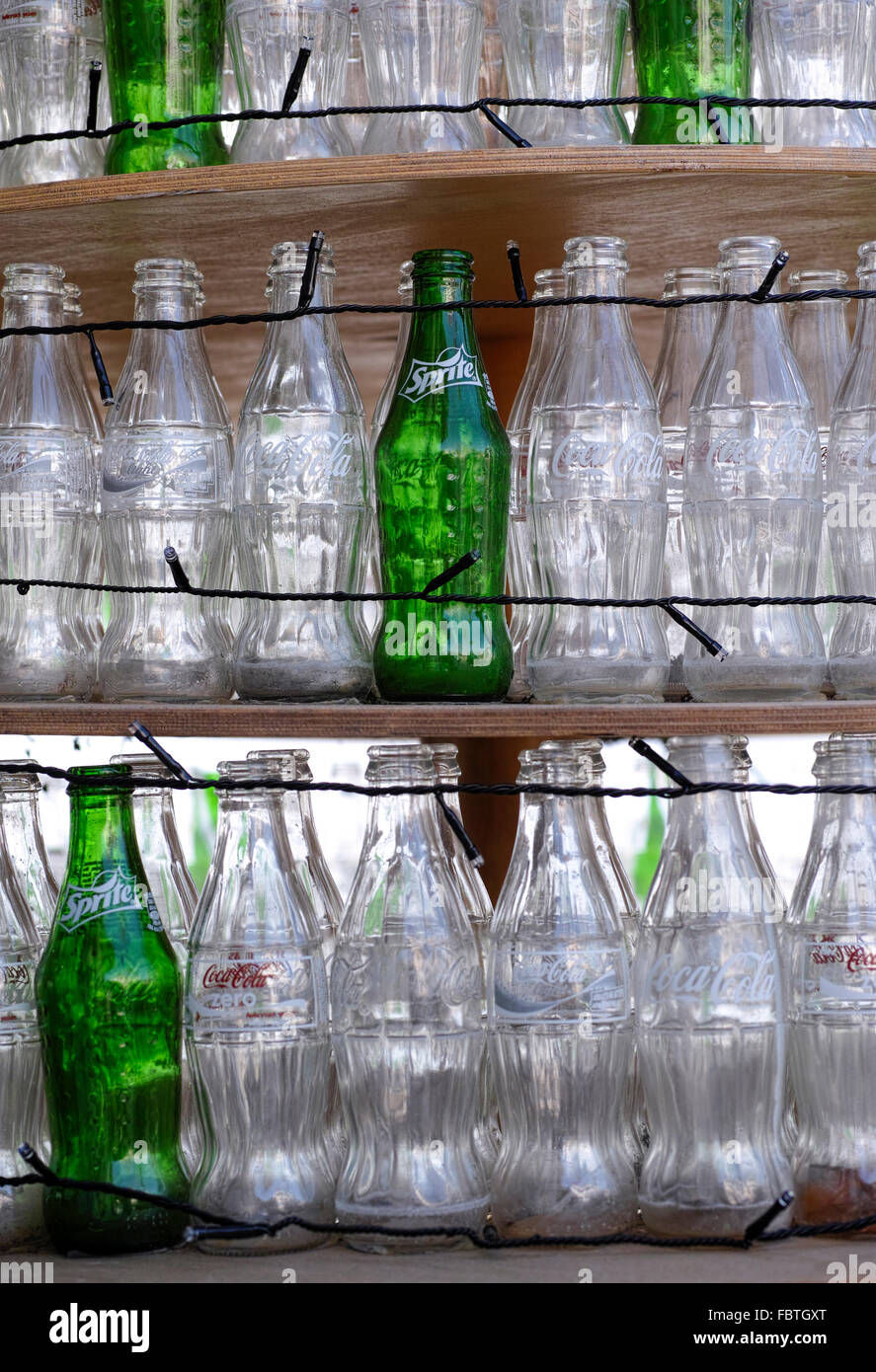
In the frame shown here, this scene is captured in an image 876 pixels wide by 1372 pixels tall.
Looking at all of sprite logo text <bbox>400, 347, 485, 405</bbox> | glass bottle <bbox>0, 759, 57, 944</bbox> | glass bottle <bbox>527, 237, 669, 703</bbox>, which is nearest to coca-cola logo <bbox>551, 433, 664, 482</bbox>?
glass bottle <bbox>527, 237, 669, 703</bbox>

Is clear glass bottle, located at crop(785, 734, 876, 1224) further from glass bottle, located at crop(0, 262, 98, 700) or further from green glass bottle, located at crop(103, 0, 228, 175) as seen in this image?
green glass bottle, located at crop(103, 0, 228, 175)

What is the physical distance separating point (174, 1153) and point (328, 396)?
2.23ft

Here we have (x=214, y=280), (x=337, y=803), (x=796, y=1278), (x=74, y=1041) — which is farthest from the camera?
(x=337, y=803)

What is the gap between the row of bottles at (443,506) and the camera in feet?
4.25

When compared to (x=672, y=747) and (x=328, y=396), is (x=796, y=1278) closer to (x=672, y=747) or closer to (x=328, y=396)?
(x=672, y=747)

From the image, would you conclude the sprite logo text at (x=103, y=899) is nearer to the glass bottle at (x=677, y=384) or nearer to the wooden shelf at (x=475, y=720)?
the wooden shelf at (x=475, y=720)

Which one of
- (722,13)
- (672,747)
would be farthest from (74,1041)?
(722,13)

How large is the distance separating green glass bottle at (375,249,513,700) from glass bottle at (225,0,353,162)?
17 centimetres

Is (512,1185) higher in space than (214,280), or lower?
lower

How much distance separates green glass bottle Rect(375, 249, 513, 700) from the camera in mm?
1293

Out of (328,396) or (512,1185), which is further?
(328,396)

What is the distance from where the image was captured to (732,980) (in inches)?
48.6

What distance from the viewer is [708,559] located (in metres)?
1.32

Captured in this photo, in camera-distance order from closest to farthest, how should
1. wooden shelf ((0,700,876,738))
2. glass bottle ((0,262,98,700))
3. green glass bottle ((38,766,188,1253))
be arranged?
1. wooden shelf ((0,700,876,738))
2. green glass bottle ((38,766,188,1253))
3. glass bottle ((0,262,98,700))
